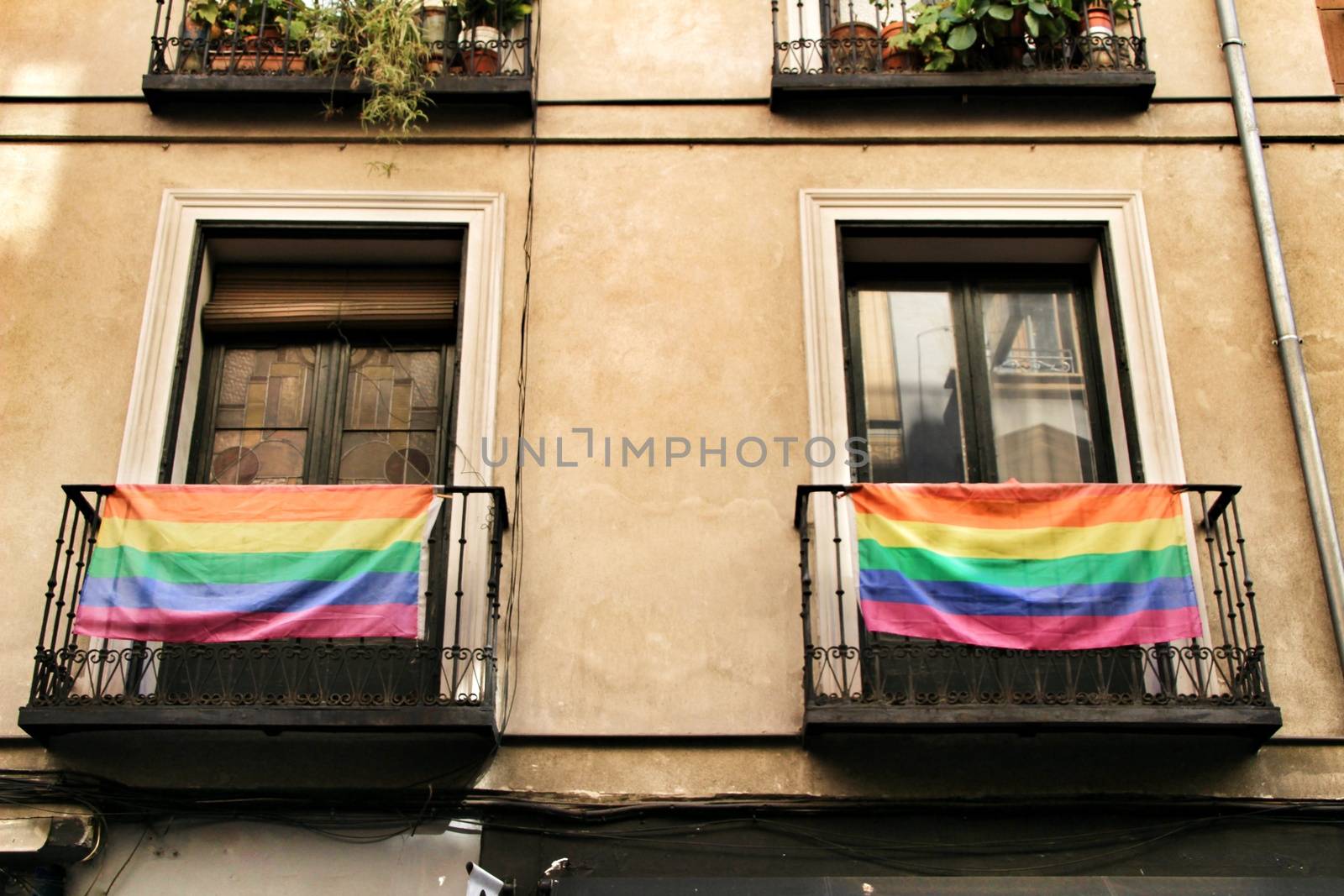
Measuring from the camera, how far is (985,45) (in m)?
9.98

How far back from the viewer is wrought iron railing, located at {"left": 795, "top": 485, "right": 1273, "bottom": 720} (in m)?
7.81

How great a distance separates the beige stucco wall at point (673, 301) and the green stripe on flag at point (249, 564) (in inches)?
27.1

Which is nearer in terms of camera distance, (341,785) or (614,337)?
(341,785)

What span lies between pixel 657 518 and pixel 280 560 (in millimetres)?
2051

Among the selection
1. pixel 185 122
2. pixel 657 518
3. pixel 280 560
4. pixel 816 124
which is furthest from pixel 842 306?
pixel 185 122

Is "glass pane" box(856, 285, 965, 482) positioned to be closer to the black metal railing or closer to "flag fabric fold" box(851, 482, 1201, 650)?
"flag fabric fold" box(851, 482, 1201, 650)

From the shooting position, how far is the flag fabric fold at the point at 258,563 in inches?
310

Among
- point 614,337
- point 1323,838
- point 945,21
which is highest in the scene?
point 945,21

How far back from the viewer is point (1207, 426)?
29.2 feet

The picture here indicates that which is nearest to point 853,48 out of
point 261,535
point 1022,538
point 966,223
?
point 966,223

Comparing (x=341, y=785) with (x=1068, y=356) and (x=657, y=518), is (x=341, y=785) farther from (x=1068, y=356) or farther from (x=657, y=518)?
(x=1068, y=356)

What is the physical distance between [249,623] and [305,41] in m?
4.11

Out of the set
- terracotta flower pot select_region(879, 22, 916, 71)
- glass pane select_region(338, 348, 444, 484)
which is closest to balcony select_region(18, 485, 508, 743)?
glass pane select_region(338, 348, 444, 484)

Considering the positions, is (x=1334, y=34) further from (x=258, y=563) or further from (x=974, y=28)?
(x=258, y=563)
